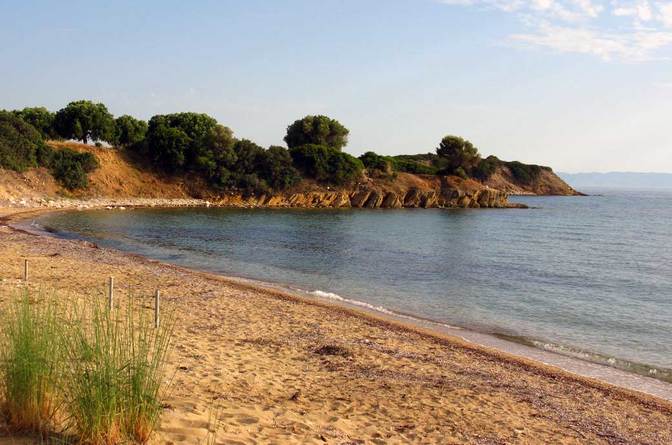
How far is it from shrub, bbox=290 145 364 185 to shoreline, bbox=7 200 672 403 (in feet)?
207

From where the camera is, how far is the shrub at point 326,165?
87812 millimetres

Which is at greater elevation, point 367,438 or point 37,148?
point 37,148

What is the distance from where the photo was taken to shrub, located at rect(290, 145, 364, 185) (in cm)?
8781

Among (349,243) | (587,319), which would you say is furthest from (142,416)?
(349,243)

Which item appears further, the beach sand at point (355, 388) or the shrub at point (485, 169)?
the shrub at point (485, 169)

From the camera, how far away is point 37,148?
67250 mm

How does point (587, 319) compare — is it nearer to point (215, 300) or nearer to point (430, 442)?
point (215, 300)

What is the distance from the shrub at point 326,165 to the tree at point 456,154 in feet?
74.2

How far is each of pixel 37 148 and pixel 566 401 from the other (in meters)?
69.2

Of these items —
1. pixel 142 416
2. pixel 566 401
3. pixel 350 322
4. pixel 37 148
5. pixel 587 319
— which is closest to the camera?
pixel 142 416

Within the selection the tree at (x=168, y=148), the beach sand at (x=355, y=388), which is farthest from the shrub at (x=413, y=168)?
the beach sand at (x=355, y=388)

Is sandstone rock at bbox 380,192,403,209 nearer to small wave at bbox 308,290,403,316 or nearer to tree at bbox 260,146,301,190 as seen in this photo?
tree at bbox 260,146,301,190

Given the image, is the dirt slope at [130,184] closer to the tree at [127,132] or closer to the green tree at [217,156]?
the green tree at [217,156]

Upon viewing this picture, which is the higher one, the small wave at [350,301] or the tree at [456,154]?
the tree at [456,154]
